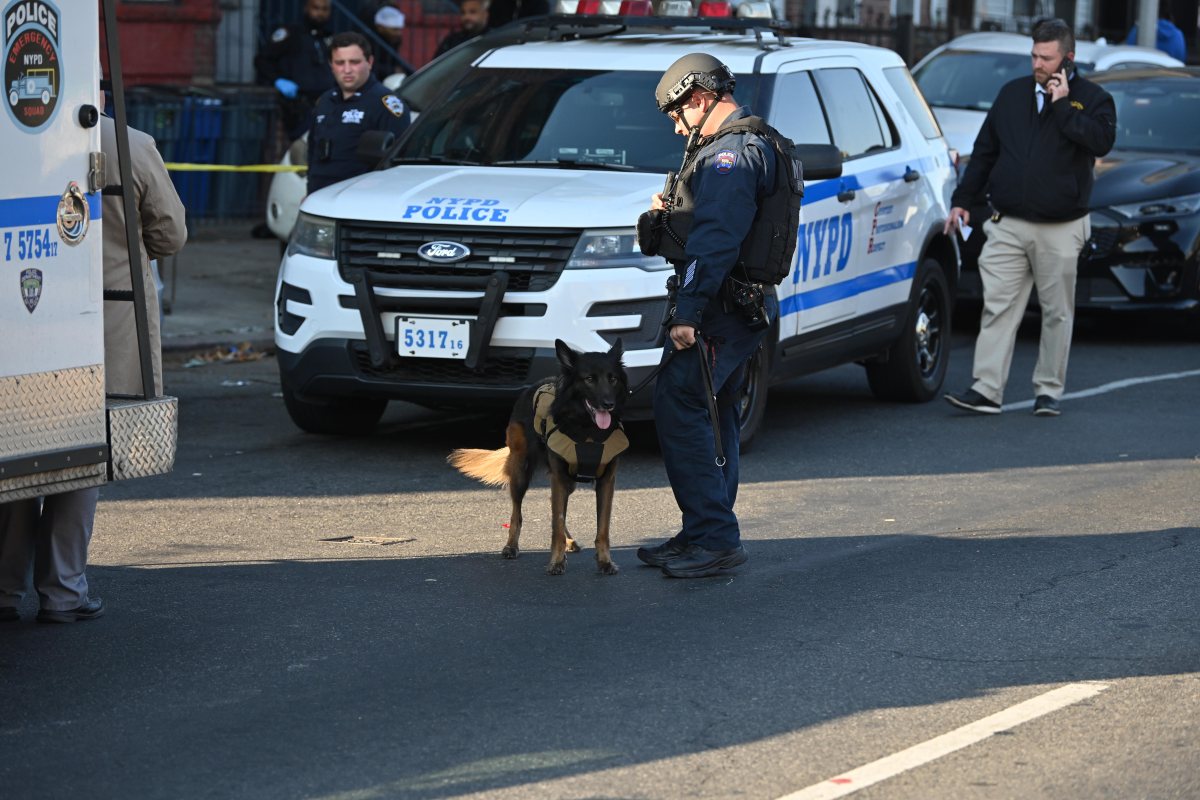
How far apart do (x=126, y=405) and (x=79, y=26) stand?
115 cm

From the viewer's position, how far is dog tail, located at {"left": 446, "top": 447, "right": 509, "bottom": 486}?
7.37 m

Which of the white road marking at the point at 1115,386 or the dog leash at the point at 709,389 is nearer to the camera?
the dog leash at the point at 709,389

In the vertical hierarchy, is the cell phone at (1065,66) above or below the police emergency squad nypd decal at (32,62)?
below

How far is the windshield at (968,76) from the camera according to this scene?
17.5 meters

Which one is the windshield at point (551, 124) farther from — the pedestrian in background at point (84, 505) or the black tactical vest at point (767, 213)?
the pedestrian in background at point (84, 505)

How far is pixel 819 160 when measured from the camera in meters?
8.85

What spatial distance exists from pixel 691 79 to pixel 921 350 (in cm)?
473

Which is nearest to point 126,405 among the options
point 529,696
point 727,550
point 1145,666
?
point 529,696

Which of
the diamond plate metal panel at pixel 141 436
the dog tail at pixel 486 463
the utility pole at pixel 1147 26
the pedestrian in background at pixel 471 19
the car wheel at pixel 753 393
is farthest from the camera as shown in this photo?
the utility pole at pixel 1147 26

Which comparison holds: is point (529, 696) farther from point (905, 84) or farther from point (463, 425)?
point (905, 84)

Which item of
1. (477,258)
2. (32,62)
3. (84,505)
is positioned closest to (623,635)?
(84,505)

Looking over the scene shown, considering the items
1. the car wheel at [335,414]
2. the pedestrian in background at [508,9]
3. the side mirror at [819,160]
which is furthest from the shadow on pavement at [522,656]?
the pedestrian in background at [508,9]

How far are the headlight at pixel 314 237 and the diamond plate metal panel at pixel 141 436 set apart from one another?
2.98m

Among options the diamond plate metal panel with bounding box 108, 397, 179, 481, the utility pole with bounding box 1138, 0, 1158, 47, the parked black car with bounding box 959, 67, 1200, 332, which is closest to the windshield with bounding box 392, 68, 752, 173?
the diamond plate metal panel with bounding box 108, 397, 179, 481
